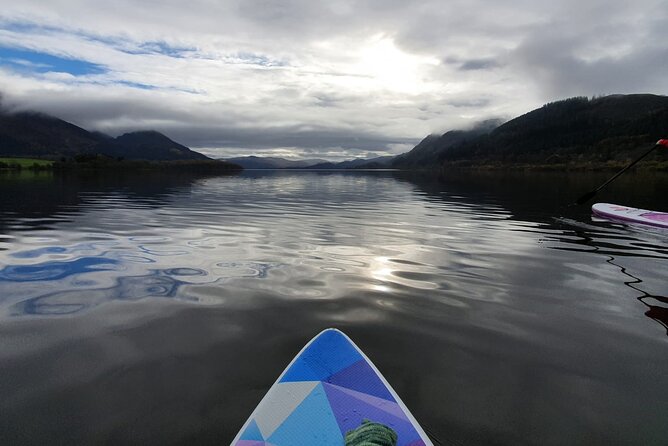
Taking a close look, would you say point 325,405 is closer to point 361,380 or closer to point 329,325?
point 361,380

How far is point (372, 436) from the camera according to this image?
4.76m

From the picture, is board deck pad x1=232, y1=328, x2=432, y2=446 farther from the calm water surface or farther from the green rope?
the calm water surface

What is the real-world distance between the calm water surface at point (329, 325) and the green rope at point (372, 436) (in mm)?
1231

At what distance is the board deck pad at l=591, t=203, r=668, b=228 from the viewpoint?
23758 millimetres

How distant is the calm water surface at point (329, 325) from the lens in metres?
5.97

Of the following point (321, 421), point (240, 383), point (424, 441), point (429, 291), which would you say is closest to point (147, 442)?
point (240, 383)

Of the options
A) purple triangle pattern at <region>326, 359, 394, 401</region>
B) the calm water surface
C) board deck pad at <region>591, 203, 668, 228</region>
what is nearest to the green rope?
purple triangle pattern at <region>326, 359, 394, 401</region>

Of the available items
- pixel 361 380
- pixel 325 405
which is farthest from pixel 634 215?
pixel 325 405

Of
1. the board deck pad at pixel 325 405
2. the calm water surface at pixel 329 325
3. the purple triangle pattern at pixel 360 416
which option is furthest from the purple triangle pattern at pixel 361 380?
the calm water surface at pixel 329 325

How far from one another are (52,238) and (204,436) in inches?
727

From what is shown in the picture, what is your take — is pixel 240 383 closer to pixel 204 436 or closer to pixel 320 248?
pixel 204 436

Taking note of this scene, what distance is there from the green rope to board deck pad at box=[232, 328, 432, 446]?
379 millimetres

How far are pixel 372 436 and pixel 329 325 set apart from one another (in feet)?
15.3

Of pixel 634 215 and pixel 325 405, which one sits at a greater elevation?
pixel 634 215
